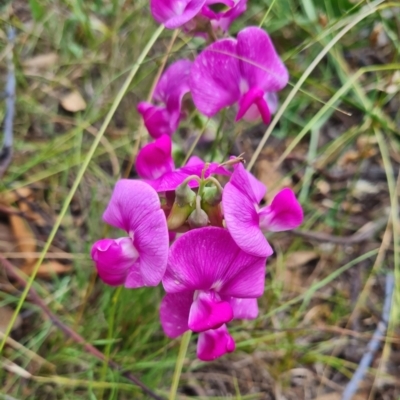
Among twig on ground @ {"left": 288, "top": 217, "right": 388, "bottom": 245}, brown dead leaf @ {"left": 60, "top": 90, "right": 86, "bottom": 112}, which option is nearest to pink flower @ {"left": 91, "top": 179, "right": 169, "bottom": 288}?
twig on ground @ {"left": 288, "top": 217, "right": 388, "bottom": 245}

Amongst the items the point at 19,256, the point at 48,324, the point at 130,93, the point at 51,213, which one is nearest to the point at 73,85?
the point at 130,93

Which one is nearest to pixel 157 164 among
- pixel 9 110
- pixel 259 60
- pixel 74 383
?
pixel 259 60

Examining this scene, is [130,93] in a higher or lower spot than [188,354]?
higher

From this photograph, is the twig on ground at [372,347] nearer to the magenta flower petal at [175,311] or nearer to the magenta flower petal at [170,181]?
the magenta flower petal at [175,311]

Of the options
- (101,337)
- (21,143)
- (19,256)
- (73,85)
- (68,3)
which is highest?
(68,3)

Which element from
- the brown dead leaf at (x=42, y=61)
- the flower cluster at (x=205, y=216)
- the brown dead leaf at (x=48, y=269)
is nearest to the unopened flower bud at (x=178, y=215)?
the flower cluster at (x=205, y=216)

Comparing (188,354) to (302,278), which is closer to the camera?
(188,354)

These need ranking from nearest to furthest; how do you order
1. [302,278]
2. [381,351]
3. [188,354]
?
[188,354] < [381,351] < [302,278]

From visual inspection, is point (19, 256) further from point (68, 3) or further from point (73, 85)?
point (68, 3)
